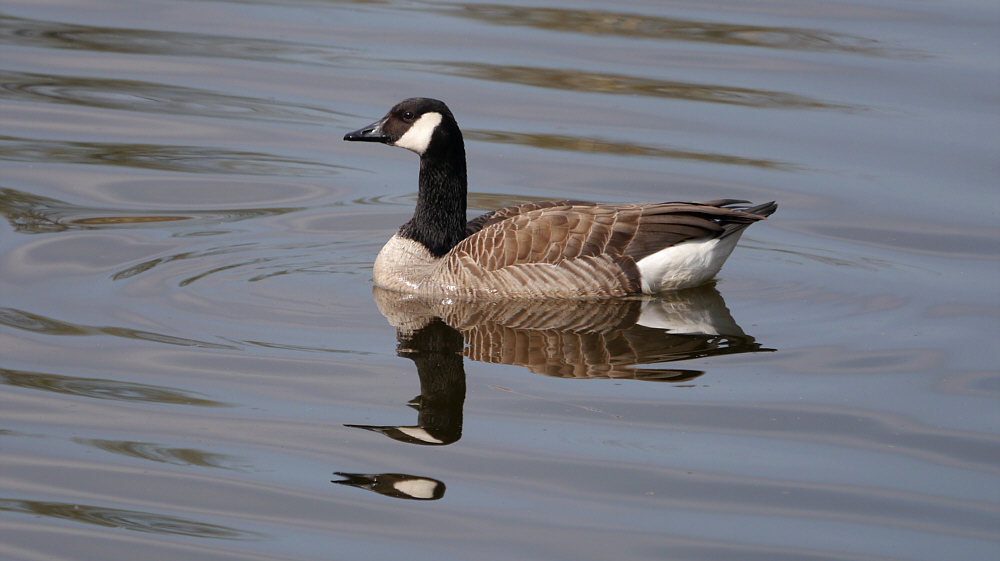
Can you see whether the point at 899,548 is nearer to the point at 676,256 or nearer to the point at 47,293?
the point at 676,256

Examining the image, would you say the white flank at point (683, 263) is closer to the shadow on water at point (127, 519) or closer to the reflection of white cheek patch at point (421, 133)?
the reflection of white cheek patch at point (421, 133)

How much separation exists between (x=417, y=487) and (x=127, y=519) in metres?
1.55

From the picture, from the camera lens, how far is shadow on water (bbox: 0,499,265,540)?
6.18 meters

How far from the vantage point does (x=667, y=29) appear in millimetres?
18266

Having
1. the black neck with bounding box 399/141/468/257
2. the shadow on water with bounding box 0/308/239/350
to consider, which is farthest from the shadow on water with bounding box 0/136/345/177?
the shadow on water with bounding box 0/308/239/350

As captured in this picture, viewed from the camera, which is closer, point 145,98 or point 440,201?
point 440,201

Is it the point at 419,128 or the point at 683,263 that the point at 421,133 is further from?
the point at 683,263

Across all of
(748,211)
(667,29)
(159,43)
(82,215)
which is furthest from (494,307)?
(159,43)

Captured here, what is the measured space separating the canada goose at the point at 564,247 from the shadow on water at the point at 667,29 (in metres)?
8.26

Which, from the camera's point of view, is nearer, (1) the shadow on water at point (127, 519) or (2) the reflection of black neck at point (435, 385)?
(1) the shadow on water at point (127, 519)

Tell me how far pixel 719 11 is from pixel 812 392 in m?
12.3

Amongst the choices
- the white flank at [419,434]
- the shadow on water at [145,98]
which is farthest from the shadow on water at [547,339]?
the shadow on water at [145,98]

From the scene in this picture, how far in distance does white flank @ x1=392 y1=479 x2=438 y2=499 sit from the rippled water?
0.02 meters

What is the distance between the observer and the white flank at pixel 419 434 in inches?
281
